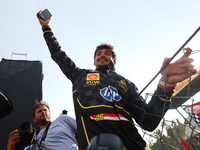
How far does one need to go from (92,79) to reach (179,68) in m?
0.57

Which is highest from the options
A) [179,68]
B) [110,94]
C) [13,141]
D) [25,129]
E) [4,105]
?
[179,68]

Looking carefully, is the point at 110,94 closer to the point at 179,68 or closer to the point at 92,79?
the point at 92,79

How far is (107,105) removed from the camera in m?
1.04

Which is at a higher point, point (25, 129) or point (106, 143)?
point (106, 143)

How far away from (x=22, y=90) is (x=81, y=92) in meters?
2.45

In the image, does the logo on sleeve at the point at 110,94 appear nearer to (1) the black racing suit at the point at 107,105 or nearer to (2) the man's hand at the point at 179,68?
(1) the black racing suit at the point at 107,105

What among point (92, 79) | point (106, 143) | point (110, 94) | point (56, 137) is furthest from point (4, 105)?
point (106, 143)

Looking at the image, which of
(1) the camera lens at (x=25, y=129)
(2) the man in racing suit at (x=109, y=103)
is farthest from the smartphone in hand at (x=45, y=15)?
(1) the camera lens at (x=25, y=129)

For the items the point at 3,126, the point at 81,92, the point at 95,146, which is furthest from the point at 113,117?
the point at 3,126

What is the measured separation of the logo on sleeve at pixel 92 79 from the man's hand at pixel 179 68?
1.45 ft

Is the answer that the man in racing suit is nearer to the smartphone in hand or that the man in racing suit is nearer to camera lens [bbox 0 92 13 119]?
the smartphone in hand

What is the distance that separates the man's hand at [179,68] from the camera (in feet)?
2.88

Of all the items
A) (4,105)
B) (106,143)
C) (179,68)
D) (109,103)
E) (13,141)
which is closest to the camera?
(106,143)

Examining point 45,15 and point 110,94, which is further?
point 45,15
